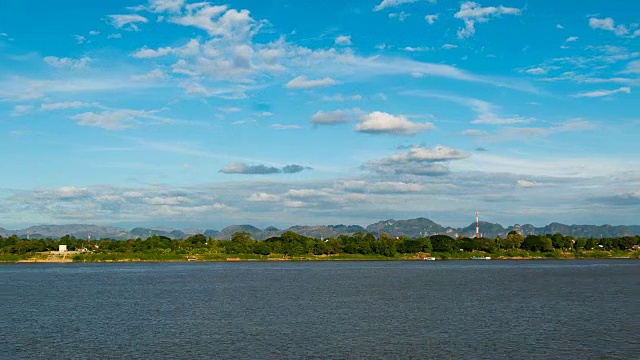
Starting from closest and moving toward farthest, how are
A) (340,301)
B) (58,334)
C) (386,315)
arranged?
1. (58,334)
2. (386,315)
3. (340,301)

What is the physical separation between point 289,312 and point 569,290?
69141 millimetres

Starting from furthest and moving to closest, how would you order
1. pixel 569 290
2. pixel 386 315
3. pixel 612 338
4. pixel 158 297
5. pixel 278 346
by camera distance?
pixel 569 290, pixel 158 297, pixel 386 315, pixel 612 338, pixel 278 346

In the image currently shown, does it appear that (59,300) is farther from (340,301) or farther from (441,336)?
(441,336)

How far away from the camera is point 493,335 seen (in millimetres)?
69625

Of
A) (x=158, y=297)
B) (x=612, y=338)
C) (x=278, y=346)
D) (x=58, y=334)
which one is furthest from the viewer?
(x=158, y=297)

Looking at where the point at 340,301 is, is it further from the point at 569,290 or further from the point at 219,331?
the point at 569,290

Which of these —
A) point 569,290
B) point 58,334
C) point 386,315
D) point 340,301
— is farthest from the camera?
point 569,290

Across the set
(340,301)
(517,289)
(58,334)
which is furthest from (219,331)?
(517,289)

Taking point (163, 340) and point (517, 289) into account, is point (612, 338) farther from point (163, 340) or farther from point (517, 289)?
point (517, 289)

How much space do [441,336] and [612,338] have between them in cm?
1733

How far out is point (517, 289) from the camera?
137875 millimetres

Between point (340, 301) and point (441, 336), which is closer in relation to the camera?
point (441, 336)

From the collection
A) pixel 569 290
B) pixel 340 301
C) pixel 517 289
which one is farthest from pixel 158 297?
pixel 569 290

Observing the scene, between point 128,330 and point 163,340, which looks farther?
point 128,330
